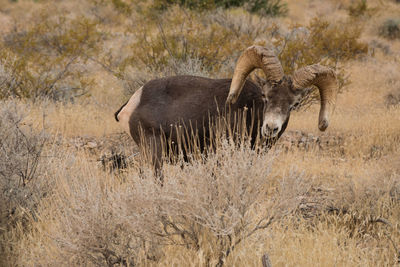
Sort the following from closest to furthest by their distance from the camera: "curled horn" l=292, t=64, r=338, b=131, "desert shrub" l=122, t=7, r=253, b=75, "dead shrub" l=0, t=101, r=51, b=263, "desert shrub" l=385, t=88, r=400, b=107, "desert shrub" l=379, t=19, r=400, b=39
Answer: "dead shrub" l=0, t=101, r=51, b=263 → "curled horn" l=292, t=64, r=338, b=131 → "desert shrub" l=122, t=7, r=253, b=75 → "desert shrub" l=385, t=88, r=400, b=107 → "desert shrub" l=379, t=19, r=400, b=39

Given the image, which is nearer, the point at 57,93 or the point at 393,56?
the point at 57,93

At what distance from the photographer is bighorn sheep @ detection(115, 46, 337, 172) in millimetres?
5070

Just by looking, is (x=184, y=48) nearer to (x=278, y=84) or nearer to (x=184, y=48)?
(x=184, y=48)

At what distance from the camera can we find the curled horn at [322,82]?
5.06m

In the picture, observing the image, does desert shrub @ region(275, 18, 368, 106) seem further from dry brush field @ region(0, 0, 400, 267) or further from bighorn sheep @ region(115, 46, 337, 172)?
bighorn sheep @ region(115, 46, 337, 172)

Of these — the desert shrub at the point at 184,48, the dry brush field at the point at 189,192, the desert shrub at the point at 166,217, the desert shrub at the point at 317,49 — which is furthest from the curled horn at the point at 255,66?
the desert shrub at the point at 184,48

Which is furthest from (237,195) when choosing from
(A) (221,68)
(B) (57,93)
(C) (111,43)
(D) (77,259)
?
(C) (111,43)

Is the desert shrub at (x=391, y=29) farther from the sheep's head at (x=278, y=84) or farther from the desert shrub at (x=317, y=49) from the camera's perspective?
the sheep's head at (x=278, y=84)

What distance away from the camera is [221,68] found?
1057 cm

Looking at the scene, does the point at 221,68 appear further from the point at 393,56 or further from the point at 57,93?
the point at 393,56

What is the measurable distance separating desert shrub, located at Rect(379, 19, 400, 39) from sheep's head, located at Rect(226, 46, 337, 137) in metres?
16.4

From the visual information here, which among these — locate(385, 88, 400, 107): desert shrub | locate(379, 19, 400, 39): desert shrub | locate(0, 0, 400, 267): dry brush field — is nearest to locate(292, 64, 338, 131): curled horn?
locate(0, 0, 400, 267): dry brush field

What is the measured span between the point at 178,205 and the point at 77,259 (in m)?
0.89

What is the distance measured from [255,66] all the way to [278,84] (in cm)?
40
